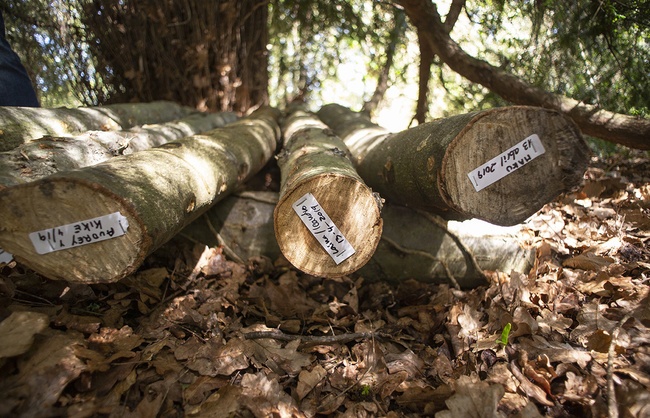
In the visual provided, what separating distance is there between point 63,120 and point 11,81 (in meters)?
0.85

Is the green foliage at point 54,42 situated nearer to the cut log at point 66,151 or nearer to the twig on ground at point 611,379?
the cut log at point 66,151

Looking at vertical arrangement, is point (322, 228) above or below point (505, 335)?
above

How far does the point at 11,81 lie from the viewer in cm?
283

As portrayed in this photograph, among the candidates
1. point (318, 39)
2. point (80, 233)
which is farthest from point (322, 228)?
point (318, 39)

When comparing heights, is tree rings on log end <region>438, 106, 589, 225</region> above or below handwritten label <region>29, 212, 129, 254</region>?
below

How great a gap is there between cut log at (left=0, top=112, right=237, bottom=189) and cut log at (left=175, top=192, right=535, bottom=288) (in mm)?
737

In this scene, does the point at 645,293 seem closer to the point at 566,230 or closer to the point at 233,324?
the point at 566,230

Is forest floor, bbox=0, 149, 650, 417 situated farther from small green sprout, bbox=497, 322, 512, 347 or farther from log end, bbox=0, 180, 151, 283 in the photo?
log end, bbox=0, 180, 151, 283

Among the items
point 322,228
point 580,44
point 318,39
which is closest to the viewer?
point 322,228

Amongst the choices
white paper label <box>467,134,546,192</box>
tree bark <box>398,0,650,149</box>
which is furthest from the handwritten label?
tree bark <box>398,0,650,149</box>

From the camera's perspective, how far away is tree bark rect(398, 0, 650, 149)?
2799 mm

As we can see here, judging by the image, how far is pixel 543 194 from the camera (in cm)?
187

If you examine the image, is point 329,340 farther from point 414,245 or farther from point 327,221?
point 414,245

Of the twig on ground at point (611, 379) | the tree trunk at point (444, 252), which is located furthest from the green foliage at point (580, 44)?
the twig on ground at point (611, 379)
